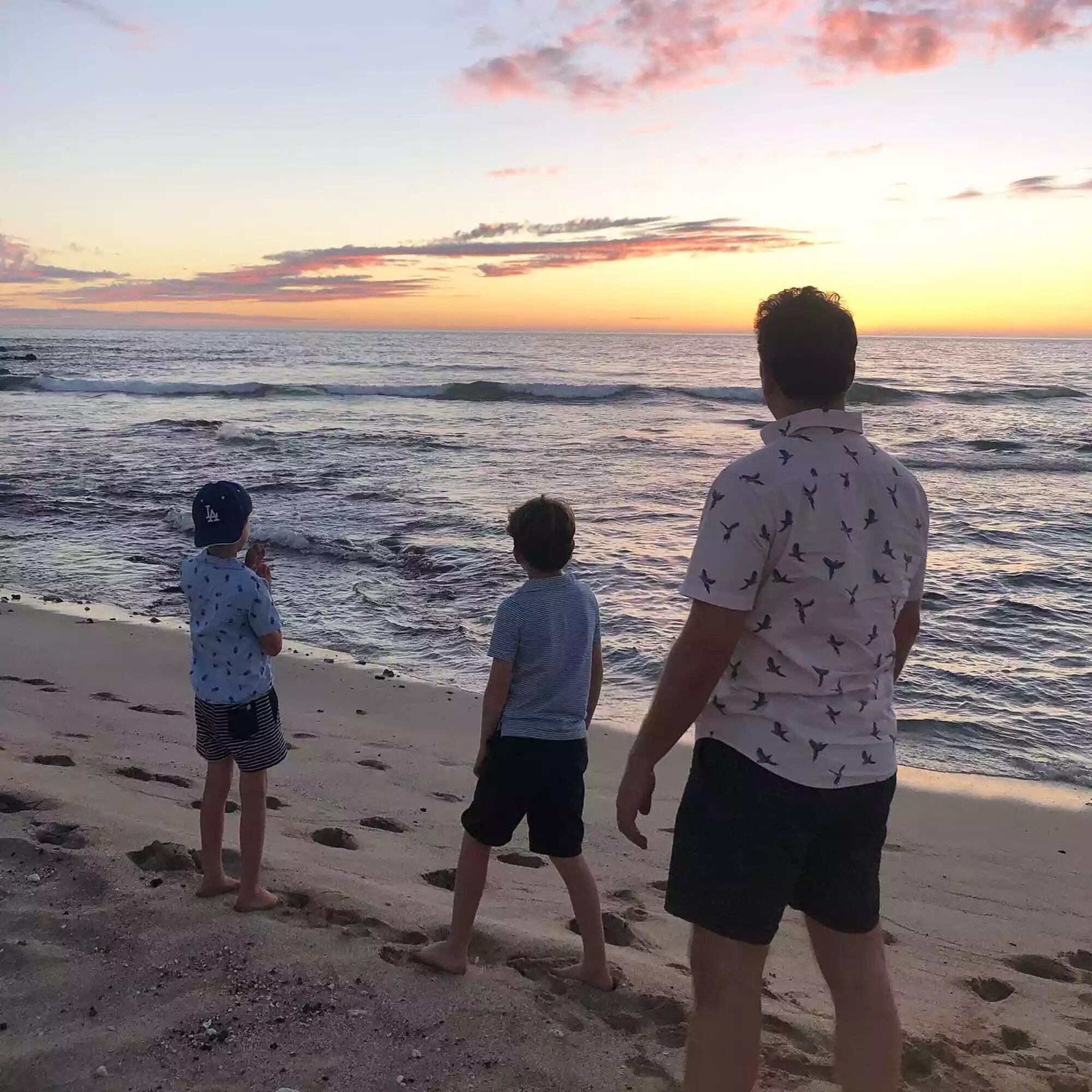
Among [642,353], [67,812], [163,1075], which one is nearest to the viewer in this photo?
[163,1075]

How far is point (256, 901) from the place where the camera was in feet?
10.9

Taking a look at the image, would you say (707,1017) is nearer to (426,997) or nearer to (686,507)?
(426,997)

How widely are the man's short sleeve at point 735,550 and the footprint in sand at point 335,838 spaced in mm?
2735

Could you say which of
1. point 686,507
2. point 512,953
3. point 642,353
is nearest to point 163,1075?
point 512,953

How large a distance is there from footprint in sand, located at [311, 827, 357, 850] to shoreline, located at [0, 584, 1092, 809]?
231cm

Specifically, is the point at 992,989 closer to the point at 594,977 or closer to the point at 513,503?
the point at 594,977

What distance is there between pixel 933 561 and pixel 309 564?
6958mm

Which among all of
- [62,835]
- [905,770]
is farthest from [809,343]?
[905,770]

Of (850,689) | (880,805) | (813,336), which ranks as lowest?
(880,805)

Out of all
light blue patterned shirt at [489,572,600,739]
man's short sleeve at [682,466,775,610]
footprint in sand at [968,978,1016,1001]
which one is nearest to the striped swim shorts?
light blue patterned shirt at [489,572,600,739]

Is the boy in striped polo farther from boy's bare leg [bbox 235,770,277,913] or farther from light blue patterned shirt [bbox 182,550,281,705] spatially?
light blue patterned shirt [bbox 182,550,281,705]

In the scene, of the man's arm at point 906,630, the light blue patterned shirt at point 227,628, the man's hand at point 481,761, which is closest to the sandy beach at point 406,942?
the man's hand at point 481,761

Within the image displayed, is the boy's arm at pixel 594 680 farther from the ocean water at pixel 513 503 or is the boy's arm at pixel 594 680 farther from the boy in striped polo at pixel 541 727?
the ocean water at pixel 513 503

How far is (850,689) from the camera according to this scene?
80.8 inches
